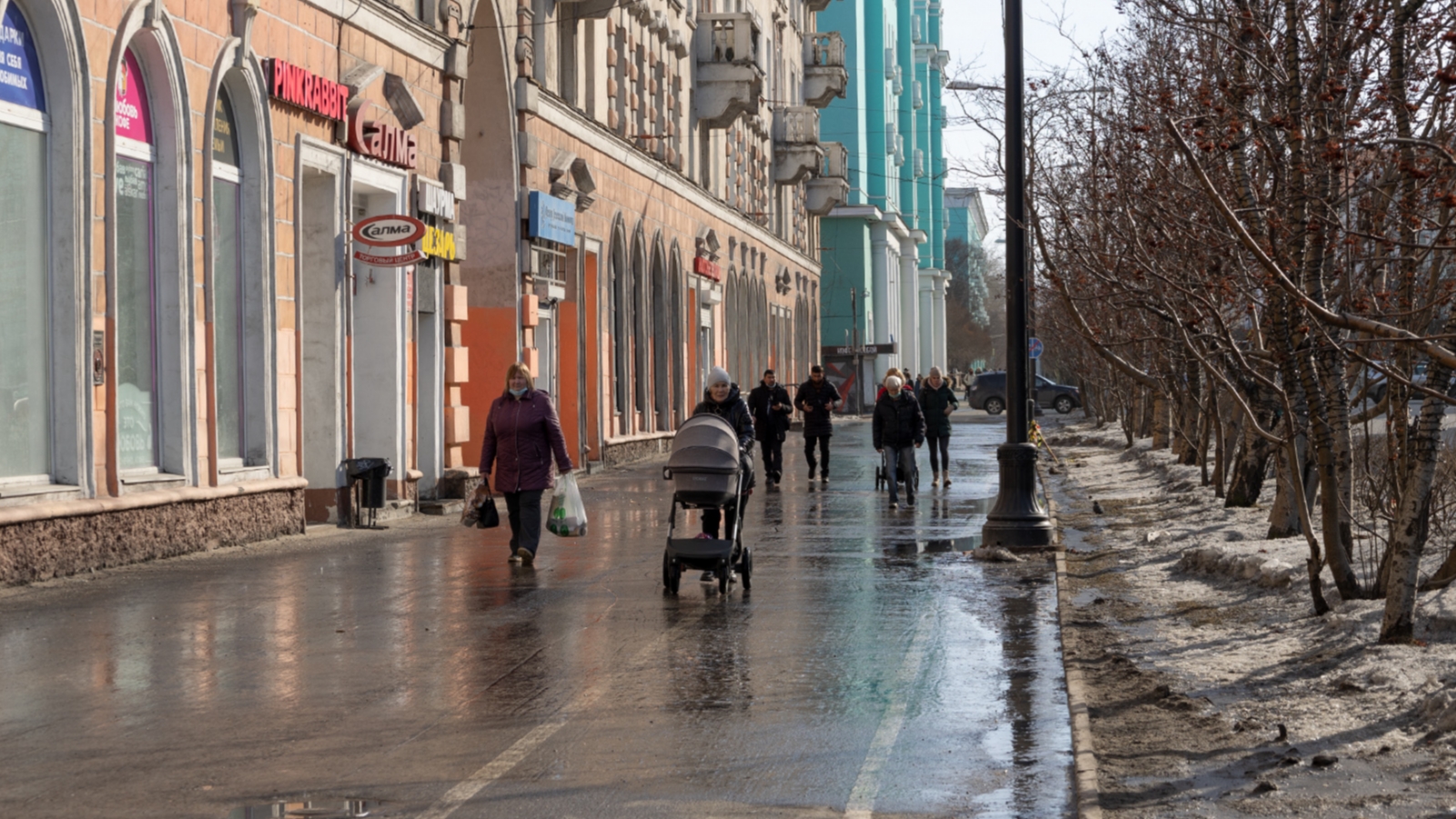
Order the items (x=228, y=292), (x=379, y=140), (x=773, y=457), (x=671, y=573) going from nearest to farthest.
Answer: (x=671, y=573), (x=228, y=292), (x=379, y=140), (x=773, y=457)

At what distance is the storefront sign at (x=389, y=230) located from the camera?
19688 mm

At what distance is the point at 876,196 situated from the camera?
87.8 meters

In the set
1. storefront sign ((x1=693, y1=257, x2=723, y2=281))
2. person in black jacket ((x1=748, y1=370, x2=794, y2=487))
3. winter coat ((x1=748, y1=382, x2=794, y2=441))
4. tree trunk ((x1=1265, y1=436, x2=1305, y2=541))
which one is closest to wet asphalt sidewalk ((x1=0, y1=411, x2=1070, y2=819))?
tree trunk ((x1=1265, y1=436, x2=1305, y2=541))

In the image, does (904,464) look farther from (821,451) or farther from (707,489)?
(707,489)

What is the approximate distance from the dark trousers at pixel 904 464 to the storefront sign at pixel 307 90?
7957 millimetres

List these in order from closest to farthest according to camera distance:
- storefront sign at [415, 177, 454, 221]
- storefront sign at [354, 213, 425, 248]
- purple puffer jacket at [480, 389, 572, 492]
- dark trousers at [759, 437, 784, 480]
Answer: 1. purple puffer jacket at [480, 389, 572, 492]
2. storefront sign at [354, 213, 425, 248]
3. storefront sign at [415, 177, 454, 221]
4. dark trousers at [759, 437, 784, 480]

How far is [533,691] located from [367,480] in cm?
1134

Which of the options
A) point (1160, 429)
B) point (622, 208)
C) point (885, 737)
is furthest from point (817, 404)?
point (885, 737)

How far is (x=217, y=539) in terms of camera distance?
654 inches

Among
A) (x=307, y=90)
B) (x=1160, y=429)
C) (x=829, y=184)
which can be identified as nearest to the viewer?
(x=307, y=90)

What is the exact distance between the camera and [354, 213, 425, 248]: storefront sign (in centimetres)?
1969

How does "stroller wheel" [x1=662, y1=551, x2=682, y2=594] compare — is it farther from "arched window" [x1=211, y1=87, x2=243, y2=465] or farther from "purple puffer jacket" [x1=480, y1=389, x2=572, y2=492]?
"arched window" [x1=211, y1=87, x2=243, y2=465]

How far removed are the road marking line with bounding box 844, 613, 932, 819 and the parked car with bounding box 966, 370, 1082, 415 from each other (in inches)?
2521

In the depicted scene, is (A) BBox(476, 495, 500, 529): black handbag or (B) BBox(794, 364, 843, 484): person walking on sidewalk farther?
(B) BBox(794, 364, 843, 484): person walking on sidewalk
